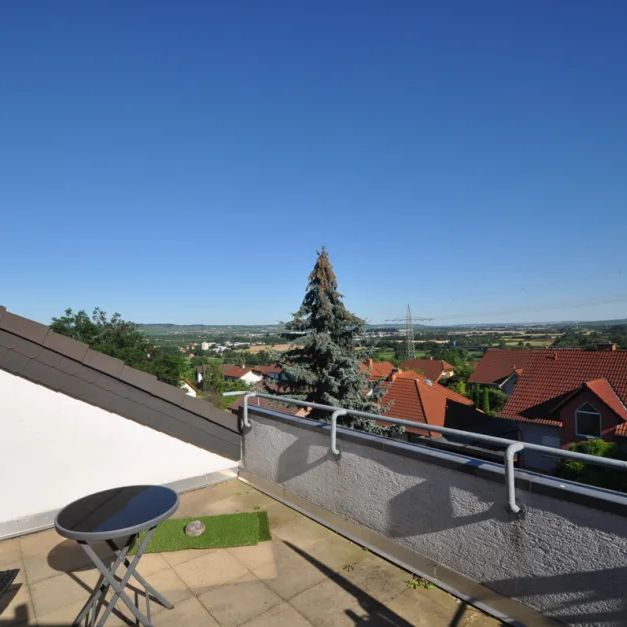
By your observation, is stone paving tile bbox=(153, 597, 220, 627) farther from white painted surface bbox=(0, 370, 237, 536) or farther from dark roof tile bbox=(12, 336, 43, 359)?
dark roof tile bbox=(12, 336, 43, 359)

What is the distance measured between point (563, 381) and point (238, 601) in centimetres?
2258

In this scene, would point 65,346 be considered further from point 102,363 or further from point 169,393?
point 169,393

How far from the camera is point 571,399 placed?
18688 millimetres

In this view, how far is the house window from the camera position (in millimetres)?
17828

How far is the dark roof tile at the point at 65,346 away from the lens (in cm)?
356

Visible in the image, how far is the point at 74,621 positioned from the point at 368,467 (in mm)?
1990

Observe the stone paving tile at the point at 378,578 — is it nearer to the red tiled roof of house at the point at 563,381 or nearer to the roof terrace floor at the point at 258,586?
the roof terrace floor at the point at 258,586

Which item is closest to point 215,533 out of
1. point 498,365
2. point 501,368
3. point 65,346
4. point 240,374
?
point 65,346

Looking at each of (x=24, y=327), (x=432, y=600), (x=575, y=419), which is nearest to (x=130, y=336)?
(x=575, y=419)

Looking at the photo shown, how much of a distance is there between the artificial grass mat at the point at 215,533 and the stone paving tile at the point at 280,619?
809 millimetres

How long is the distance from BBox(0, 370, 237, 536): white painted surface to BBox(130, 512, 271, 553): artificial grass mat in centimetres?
70

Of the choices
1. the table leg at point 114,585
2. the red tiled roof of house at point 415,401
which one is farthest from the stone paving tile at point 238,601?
the red tiled roof of house at point 415,401

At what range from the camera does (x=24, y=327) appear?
11.4 ft

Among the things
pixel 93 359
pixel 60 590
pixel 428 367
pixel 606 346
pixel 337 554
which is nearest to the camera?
pixel 60 590
